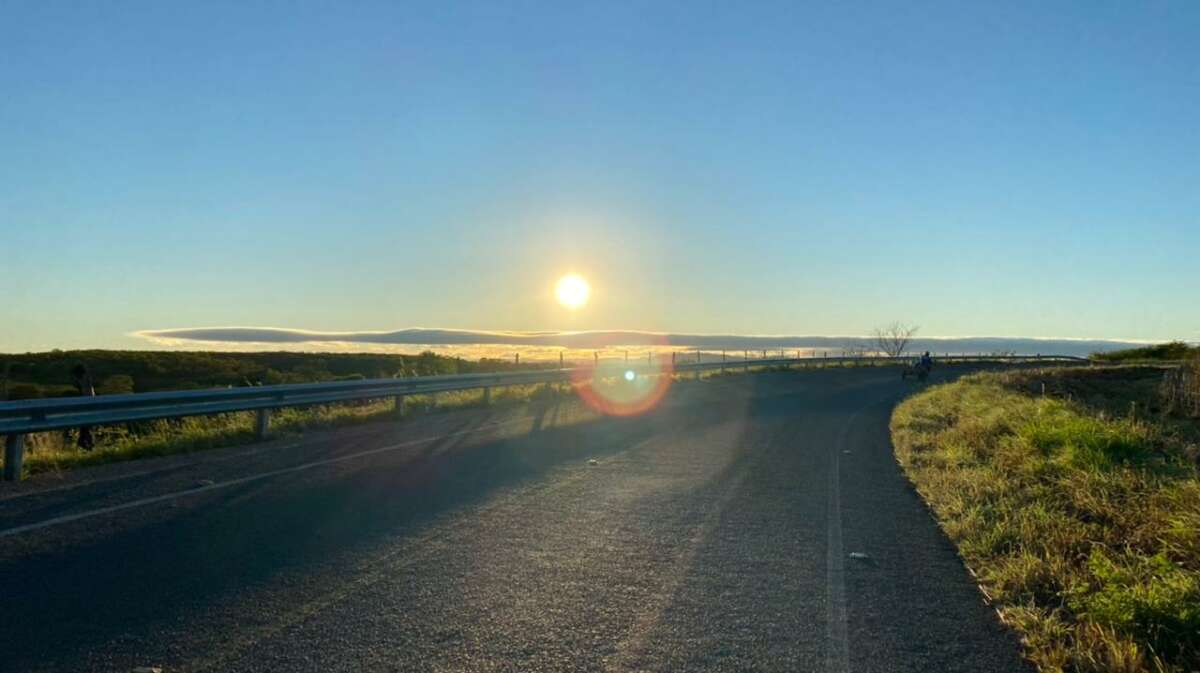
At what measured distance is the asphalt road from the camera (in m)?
4.73

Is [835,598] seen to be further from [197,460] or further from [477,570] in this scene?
[197,460]

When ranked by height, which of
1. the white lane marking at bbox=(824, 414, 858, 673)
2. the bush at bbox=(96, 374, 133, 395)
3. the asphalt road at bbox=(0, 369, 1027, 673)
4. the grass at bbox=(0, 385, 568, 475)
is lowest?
the white lane marking at bbox=(824, 414, 858, 673)

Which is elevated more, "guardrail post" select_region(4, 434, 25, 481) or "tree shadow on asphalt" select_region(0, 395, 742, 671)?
"guardrail post" select_region(4, 434, 25, 481)

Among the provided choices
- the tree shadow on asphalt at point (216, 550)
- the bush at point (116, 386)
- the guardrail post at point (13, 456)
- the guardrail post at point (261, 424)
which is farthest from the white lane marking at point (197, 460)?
the bush at point (116, 386)

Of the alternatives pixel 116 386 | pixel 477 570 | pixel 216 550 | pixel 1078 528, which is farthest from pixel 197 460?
pixel 116 386

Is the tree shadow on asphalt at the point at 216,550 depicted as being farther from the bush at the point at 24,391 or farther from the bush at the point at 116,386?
the bush at the point at 116,386

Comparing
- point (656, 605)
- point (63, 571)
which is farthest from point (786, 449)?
point (63, 571)

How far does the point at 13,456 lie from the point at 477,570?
21.6 feet

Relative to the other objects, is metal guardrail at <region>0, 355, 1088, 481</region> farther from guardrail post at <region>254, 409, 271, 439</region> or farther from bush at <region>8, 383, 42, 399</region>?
bush at <region>8, 383, 42, 399</region>

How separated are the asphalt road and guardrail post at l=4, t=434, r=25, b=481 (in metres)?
0.46

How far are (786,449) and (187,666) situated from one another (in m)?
11.0

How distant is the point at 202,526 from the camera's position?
744 cm

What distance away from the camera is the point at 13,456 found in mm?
9820

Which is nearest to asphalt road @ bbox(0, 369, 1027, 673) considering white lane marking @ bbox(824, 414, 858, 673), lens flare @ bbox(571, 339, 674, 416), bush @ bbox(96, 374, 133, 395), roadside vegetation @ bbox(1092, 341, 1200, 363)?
white lane marking @ bbox(824, 414, 858, 673)
